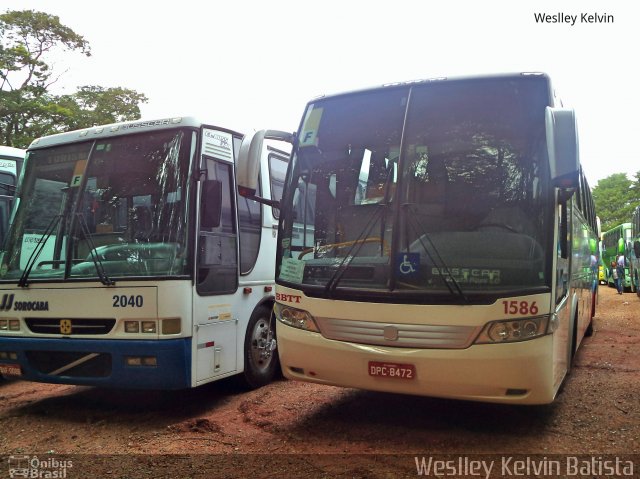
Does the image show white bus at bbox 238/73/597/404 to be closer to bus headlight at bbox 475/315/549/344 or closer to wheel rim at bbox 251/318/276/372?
bus headlight at bbox 475/315/549/344

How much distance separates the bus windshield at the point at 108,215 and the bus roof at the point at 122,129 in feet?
0.22

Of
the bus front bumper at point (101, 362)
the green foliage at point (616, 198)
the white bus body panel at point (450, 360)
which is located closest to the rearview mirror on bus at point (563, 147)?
the white bus body panel at point (450, 360)

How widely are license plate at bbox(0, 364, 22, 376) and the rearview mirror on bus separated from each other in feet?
17.1

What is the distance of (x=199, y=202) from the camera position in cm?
550

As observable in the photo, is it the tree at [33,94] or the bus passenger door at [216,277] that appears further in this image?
the tree at [33,94]

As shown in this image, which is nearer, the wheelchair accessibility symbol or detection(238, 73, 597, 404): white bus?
detection(238, 73, 597, 404): white bus

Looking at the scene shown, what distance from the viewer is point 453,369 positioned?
170 inches

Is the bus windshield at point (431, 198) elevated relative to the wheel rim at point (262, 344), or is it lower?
elevated

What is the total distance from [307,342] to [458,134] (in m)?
2.12

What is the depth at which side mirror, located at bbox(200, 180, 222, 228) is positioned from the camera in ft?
18.1

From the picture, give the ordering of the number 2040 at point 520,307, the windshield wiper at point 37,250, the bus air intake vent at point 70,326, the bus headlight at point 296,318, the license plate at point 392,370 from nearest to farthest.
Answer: the number 2040 at point 520,307
the license plate at point 392,370
the bus headlight at point 296,318
the bus air intake vent at point 70,326
the windshield wiper at point 37,250

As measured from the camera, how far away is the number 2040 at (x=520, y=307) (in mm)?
4195

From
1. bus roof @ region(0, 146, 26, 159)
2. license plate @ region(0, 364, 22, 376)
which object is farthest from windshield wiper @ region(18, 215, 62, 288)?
bus roof @ region(0, 146, 26, 159)

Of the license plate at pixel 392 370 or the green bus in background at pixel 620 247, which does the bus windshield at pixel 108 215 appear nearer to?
the license plate at pixel 392 370
